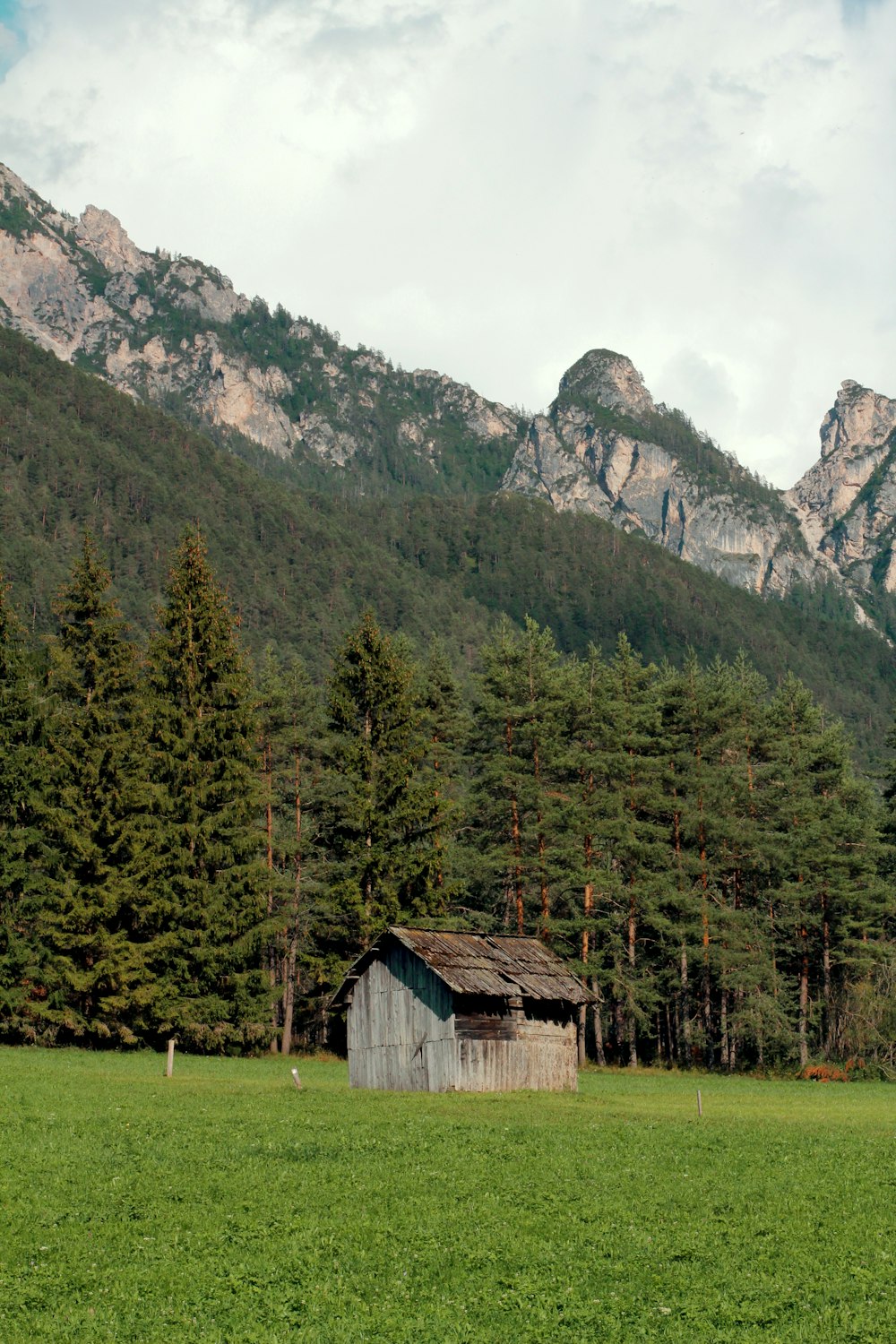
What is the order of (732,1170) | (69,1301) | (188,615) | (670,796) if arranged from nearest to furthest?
(69,1301) → (732,1170) → (188,615) → (670,796)

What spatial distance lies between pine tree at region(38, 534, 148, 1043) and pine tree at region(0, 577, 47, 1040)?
64 cm

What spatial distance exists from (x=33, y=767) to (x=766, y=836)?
36.1 meters

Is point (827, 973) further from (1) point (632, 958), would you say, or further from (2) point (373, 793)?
(2) point (373, 793)

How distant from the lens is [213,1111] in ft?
96.8

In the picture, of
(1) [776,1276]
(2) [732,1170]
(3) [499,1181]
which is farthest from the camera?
(2) [732,1170]

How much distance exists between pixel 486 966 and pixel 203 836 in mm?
15070

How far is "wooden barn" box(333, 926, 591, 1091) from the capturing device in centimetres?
4169

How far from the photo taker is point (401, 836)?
58188 mm

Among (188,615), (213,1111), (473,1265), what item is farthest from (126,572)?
(473,1265)

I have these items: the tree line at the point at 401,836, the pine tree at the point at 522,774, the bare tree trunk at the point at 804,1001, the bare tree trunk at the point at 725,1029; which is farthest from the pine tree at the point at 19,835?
the bare tree trunk at the point at 804,1001

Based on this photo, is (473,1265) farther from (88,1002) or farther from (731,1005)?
(731,1005)

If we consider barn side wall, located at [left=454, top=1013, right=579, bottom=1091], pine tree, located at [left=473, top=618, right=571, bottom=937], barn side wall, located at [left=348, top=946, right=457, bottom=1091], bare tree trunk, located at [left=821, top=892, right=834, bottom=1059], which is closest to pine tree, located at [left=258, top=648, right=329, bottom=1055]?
pine tree, located at [left=473, top=618, right=571, bottom=937]

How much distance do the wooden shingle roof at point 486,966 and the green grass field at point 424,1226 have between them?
981cm

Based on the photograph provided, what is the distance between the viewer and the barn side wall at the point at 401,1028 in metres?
41.7
